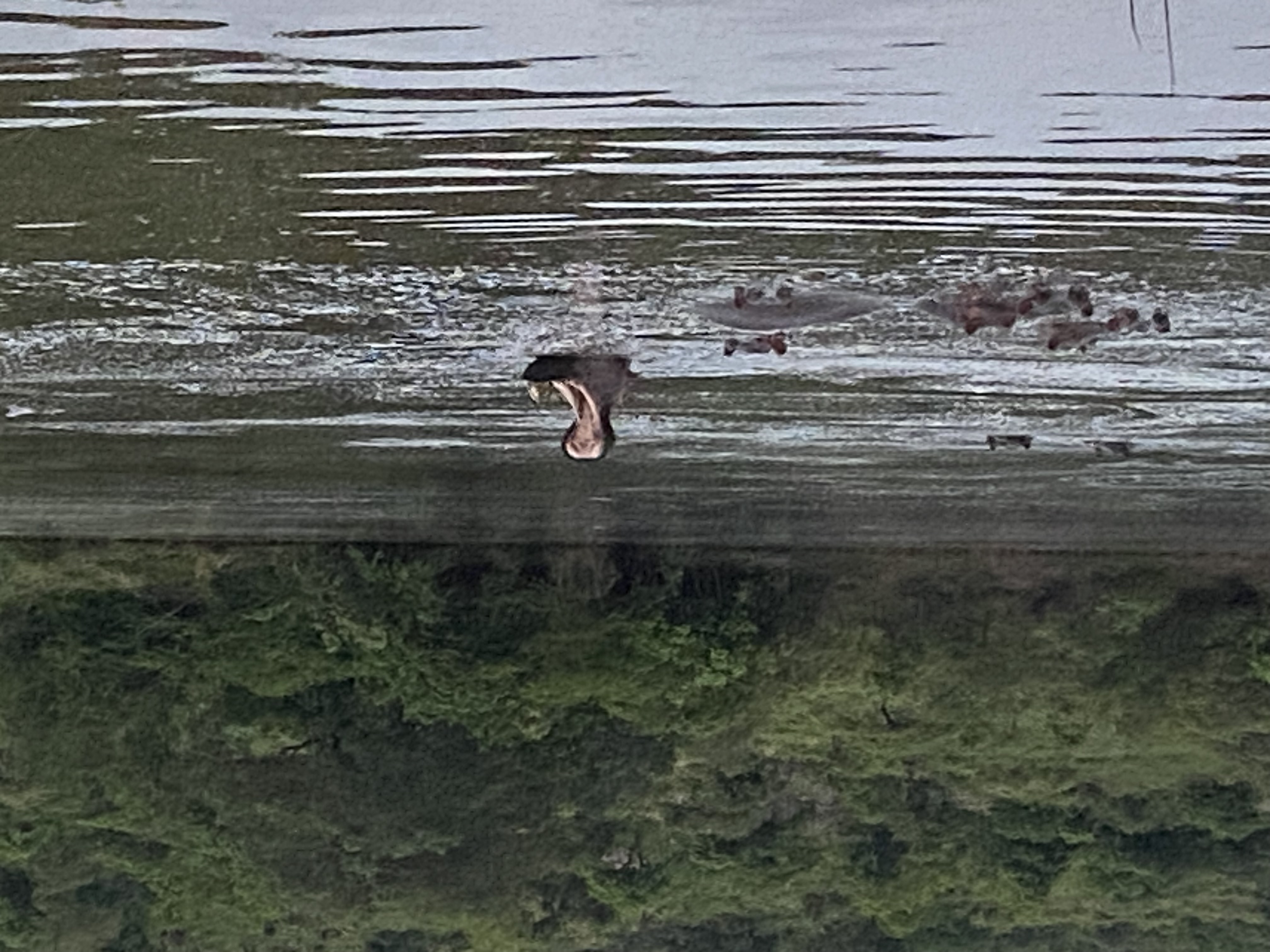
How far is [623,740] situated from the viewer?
5.94 m

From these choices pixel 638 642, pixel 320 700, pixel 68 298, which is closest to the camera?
pixel 68 298

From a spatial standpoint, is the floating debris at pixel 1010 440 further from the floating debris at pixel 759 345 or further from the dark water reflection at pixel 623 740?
the dark water reflection at pixel 623 740

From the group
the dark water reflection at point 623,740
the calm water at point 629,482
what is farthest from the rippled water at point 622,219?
the dark water reflection at point 623,740

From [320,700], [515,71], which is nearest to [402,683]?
[320,700]

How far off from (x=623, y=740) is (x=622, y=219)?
3.16 meters

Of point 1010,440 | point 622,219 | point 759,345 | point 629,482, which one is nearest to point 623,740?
point 629,482

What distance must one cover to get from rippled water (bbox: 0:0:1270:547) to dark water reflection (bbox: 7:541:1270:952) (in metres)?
1.27

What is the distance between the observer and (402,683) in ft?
18.3

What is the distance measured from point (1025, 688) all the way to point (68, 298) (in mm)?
3889

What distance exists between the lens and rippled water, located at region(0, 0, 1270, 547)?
3.01m

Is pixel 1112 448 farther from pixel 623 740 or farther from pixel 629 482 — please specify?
pixel 623 740

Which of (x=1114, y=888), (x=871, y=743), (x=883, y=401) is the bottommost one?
(x=1114, y=888)

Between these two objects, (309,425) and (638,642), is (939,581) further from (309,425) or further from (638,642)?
(309,425)

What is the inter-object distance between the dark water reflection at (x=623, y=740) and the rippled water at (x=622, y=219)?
1.27 metres
